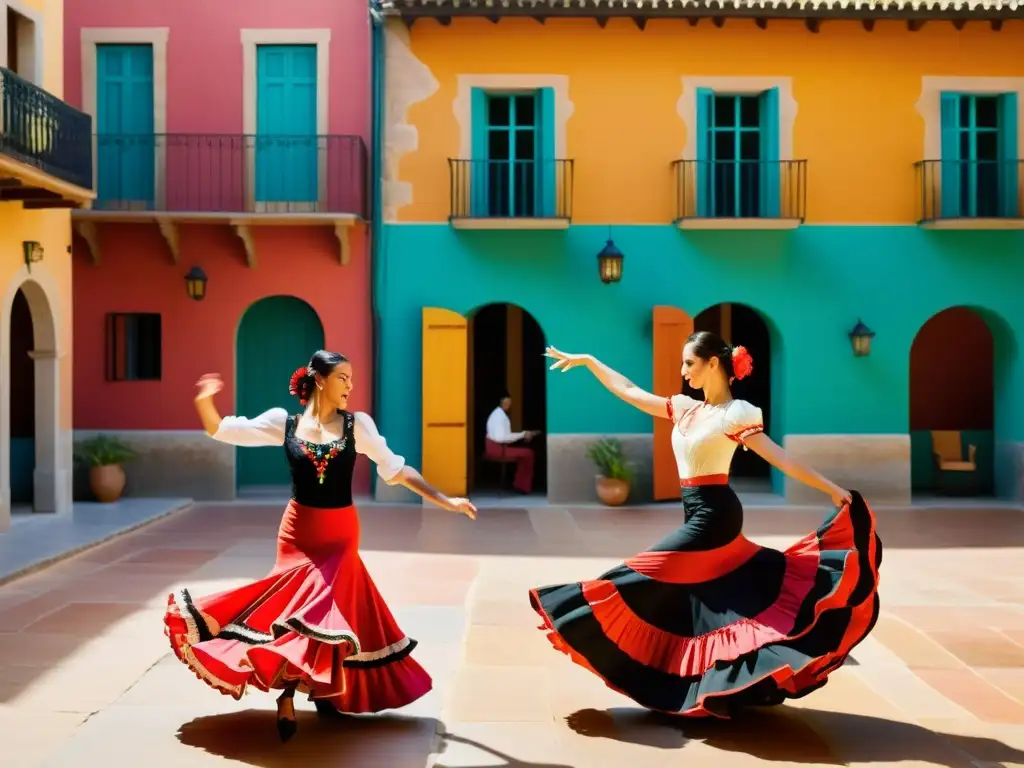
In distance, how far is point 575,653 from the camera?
5.32m

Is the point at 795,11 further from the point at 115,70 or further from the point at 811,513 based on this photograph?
the point at 115,70

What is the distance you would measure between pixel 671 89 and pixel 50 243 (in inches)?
332

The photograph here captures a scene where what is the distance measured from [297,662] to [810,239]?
12283 mm

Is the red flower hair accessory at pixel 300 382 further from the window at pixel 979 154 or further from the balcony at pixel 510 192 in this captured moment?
the window at pixel 979 154

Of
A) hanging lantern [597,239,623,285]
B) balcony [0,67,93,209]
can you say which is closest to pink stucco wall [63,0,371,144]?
balcony [0,67,93,209]

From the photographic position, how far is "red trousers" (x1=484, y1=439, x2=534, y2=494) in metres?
15.8

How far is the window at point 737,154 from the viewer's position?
15.3m

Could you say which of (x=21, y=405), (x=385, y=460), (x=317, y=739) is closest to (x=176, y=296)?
(x=21, y=405)

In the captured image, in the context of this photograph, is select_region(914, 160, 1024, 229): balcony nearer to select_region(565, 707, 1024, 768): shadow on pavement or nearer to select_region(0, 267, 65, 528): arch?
select_region(565, 707, 1024, 768): shadow on pavement

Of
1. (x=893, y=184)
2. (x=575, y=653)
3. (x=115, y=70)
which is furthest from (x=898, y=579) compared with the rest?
(x=115, y=70)

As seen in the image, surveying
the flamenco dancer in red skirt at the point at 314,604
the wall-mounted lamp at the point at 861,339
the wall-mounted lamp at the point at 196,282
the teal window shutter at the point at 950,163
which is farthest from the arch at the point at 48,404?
the teal window shutter at the point at 950,163

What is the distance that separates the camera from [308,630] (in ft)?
16.1

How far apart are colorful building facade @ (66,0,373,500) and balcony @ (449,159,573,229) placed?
145cm

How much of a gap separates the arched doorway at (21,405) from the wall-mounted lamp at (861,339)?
11425mm
